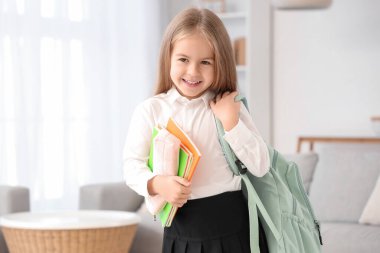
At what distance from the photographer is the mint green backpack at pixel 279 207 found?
1.69m

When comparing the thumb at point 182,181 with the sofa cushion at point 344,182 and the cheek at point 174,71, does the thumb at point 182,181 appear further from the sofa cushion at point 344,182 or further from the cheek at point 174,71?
the sofa cushion at point 344,182

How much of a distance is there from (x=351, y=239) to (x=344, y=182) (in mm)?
599

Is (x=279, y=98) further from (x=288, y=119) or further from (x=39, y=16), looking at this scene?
(x=39, y=16)

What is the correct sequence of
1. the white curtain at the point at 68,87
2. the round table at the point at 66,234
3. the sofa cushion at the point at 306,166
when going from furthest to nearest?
the white curtain at the point at 68,87, the sofa cushion at the point at 306,166, the round table at the point at 66,234

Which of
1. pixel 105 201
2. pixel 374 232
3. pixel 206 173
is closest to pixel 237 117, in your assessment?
pixel 206 173

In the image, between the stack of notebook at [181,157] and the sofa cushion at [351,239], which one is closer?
the stack of notebook at [181,157]

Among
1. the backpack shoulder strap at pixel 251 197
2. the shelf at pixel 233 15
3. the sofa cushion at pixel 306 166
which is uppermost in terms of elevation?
the shelf at pixel 233 15

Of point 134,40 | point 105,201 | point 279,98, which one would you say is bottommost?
point 105,201

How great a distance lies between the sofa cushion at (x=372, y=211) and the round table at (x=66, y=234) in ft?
3.65

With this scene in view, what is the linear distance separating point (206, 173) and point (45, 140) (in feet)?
10.2

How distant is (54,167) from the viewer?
15.5 feet

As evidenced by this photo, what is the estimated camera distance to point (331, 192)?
3.80m

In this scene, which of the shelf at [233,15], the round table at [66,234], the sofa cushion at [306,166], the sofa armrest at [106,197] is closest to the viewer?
the round table at [66,234]

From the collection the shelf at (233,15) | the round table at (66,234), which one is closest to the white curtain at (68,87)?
the shelf at (233,15)
